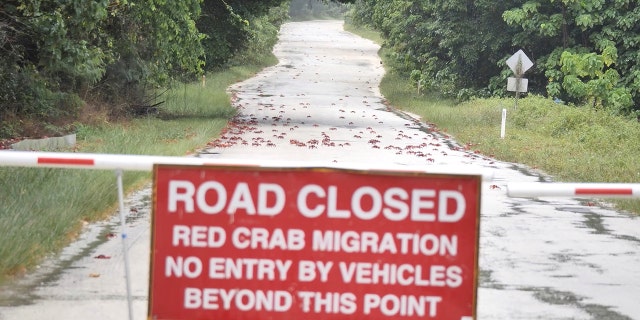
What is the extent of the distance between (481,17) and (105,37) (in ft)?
71.9

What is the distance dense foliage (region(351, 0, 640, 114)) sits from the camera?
36.6m

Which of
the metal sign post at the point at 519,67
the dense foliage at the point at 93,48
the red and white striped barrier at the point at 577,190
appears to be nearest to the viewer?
the red and white striped barrier at the point at 577,190

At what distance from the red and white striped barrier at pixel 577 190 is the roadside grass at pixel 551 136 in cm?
878

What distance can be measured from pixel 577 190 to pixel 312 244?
58.6 inches

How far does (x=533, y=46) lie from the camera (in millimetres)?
42219

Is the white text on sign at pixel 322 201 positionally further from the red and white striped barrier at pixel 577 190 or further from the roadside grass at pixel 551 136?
the roadside grass at pixel 551 136

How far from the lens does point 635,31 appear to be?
37531 millimetres

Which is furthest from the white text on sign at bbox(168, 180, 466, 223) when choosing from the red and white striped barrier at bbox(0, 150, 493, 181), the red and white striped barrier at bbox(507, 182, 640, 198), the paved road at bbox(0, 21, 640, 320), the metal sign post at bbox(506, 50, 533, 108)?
the metal sign post at bbox(506, 50, 533, 108)

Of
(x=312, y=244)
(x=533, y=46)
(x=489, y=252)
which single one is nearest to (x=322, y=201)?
(x=312, y=244)

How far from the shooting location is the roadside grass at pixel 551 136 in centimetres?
1925

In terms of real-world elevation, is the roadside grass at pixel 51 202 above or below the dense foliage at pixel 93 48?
below

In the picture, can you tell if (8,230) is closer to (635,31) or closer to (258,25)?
(635,31)

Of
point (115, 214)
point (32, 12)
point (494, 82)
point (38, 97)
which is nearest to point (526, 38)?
point (494, 82)

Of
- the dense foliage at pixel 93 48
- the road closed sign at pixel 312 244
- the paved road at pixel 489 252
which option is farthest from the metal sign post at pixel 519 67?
the road closed sign at pixel 312 244
